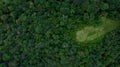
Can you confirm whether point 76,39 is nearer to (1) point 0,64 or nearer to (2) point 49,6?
(2) point 49,6

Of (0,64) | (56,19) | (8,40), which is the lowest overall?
(0,64)

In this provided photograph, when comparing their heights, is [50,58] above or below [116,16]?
below

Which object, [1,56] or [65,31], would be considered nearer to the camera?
[65,31]

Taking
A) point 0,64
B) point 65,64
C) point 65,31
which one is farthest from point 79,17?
point 0,64
